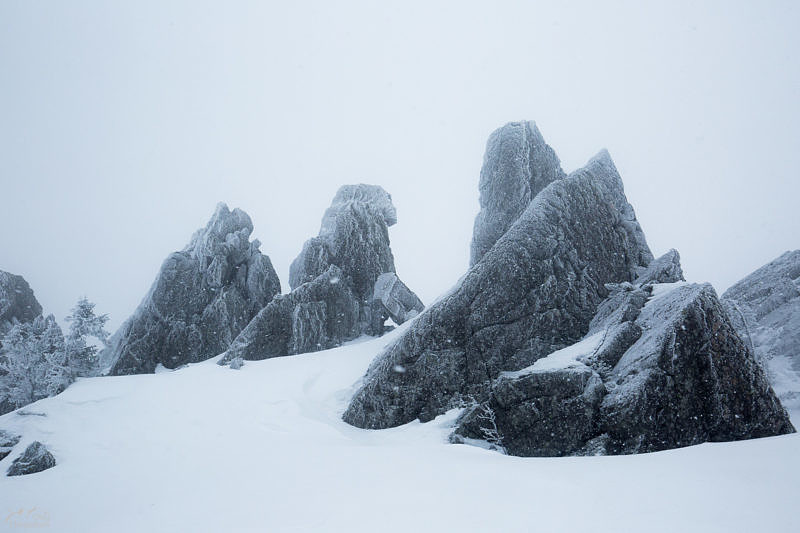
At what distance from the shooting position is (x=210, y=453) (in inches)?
406

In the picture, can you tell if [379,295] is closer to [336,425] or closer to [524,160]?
[524,160]

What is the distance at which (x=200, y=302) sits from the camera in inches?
1339

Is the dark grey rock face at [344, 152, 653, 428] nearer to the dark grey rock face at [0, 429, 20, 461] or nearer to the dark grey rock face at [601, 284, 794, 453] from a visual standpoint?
the dark grey rock face at [601, 284, 794, 453]

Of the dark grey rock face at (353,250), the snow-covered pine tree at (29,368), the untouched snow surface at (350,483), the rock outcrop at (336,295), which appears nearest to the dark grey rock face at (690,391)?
the untouched snow surface at (350,483)

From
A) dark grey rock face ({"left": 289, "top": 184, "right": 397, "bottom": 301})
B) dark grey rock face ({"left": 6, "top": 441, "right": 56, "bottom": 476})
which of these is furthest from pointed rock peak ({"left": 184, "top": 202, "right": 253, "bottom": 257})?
dark grey rock face ({"left": 6, "top": 441, "right": 56, "bottom": 476})

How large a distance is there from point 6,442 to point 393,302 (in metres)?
22.2

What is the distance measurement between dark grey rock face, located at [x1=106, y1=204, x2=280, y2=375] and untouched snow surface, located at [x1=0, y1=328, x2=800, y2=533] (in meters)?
18.1

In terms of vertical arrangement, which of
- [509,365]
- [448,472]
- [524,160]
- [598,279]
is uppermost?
[524,160]


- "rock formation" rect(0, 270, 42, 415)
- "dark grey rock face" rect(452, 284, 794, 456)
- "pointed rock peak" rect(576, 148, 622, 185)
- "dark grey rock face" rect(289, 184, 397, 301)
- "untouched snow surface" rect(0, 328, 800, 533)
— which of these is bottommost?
"untouched snow surface" rect(0, 328, 800, 533)

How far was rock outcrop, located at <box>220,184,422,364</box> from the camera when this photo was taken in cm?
2748

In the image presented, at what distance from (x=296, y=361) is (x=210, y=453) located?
12.9m

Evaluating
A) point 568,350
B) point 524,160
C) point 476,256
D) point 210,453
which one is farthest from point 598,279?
point 210,453

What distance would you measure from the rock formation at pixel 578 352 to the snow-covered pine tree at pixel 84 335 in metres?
19.2

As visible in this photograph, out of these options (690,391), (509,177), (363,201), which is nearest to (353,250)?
(363,201)
